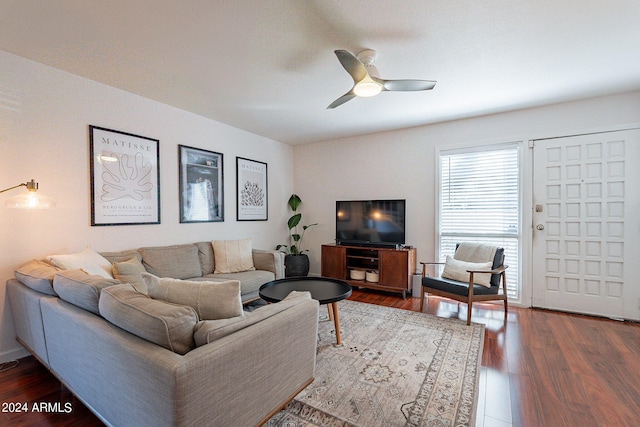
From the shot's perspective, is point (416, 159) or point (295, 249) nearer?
point (416, 159)

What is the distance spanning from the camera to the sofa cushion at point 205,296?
143 cm

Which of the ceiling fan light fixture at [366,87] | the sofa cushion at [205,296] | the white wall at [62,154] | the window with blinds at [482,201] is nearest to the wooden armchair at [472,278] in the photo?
the window with blinds at [482,201]

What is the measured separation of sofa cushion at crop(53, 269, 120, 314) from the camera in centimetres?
151

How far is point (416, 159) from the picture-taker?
4.27 metres

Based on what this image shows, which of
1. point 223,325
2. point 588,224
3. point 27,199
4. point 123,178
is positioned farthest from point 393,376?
point 123,178

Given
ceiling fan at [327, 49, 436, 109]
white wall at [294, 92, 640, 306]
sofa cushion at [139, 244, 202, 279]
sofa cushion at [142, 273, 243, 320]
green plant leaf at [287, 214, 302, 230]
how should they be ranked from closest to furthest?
sofa cushion at [142, 273, 243, 320] → ceiling fan at [327, 49, 436, 109] → sofa cushion at [139, 244, 202, 279] → white wall at [294, 92, 640, 306] → green plant leaf at [287, 214, 302, 230]

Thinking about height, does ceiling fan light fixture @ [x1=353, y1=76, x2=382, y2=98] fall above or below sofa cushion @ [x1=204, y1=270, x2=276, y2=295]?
above

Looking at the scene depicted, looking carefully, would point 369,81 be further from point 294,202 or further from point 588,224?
point 294,202

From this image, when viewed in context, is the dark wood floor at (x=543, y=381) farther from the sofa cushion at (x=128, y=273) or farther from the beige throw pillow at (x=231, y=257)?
the beige throw pillow at (x=231, y=257)

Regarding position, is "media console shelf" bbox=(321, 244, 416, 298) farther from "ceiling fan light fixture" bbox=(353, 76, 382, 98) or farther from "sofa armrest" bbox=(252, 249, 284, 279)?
"ceiling fan light fixture" bbox=(353, 76, 382, 98)

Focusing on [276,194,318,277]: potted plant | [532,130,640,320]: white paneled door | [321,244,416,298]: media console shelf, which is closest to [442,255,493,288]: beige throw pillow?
[321,244,416,298]: media console shelf

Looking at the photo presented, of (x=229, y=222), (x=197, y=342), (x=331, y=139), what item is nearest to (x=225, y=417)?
(x=197, y=342)

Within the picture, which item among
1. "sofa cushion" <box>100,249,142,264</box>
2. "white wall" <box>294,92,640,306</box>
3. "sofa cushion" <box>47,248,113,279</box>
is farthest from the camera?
"white wall" <box>294,92,640,306</box>

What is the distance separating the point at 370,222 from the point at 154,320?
11.8ft
